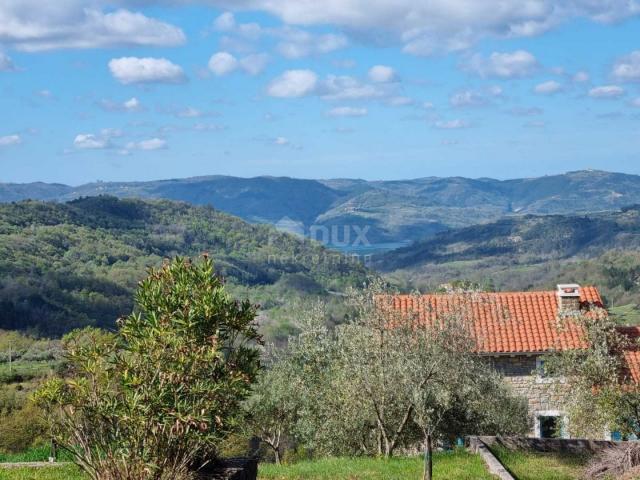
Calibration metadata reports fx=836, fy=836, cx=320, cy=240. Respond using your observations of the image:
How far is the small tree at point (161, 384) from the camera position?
9742 mm

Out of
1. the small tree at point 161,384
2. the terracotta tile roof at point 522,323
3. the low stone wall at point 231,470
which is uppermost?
the small tree at point 161,384

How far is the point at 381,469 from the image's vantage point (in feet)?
48.0

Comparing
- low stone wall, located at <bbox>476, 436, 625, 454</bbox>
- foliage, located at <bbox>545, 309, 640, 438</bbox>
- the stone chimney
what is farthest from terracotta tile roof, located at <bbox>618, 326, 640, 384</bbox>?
low stone wall, located at <bbox>476, 436, 625, 454</bbox>

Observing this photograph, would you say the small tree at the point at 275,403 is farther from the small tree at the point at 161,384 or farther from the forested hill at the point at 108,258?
the forested hill at the point at 108,258

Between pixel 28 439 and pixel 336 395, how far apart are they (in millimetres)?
15550

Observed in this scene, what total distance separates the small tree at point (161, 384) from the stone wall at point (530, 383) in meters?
15.3

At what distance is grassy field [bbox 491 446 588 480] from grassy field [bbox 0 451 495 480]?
0.64 m

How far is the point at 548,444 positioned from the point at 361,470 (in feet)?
15.7

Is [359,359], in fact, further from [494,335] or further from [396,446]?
[494,335]

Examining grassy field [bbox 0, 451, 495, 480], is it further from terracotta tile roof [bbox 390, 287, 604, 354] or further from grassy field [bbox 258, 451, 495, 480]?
terracotta tile roof [bbox 390, 287, 604, 354]

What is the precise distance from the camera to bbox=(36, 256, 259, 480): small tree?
32.0 feet

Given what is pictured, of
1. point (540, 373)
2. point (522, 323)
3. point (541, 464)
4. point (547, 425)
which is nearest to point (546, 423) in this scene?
point (547, 425)

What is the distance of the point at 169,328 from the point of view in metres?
10.1

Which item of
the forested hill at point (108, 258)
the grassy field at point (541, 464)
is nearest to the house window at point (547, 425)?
the grassy field at point (541, 464)
